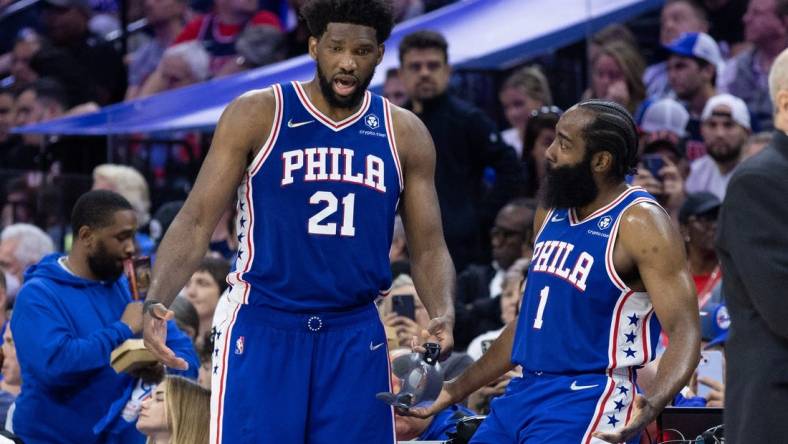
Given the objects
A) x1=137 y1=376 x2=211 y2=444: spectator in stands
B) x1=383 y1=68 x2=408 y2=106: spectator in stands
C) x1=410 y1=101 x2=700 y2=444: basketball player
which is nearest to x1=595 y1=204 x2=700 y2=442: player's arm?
x1=410 y1=101 x2=700 y2=444: basketball player

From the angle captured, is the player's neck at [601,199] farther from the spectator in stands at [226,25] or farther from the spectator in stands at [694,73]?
the spectator in stands at [226,25]

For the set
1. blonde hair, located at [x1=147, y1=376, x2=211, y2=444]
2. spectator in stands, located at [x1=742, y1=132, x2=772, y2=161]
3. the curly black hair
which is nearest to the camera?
the curly black hair

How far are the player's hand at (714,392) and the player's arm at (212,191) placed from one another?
2487 millimetres

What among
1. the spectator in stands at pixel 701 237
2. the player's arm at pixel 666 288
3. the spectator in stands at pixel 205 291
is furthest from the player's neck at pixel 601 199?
the spectator in stands at pixel 205 291

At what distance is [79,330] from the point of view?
6770 mm

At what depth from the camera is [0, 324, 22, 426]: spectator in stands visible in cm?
725

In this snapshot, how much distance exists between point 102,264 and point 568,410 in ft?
9.65

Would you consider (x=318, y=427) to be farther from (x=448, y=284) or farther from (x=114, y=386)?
(x=114, y=386)

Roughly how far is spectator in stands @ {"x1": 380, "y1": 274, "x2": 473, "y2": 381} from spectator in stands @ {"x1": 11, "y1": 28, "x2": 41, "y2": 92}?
526 centimetres

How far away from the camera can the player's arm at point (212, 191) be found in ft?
15.7

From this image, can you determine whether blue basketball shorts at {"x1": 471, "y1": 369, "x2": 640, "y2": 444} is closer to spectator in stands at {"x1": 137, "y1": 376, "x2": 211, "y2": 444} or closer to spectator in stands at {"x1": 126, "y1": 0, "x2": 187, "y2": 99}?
spectator in stands at {"x1": 137, "y1": 376, "x2": 211, "y2": 444}

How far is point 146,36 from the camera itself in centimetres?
1186

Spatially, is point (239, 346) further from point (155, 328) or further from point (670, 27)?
point (670, 27)

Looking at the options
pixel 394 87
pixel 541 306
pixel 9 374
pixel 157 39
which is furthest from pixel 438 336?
pixel 157 39
